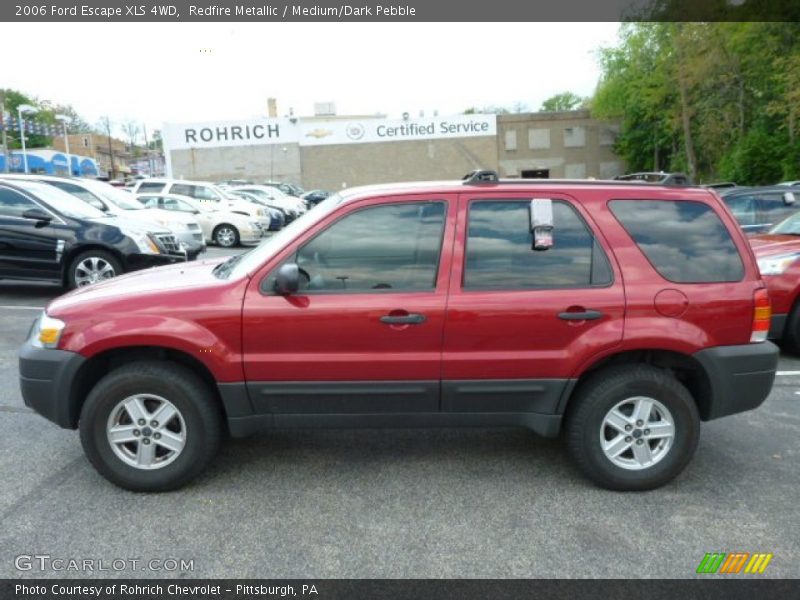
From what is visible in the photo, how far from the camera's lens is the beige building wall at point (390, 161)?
47844mm

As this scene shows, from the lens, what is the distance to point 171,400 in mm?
3475

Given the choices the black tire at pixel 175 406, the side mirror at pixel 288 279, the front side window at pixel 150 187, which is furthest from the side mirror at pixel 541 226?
the front side window at pixel 150 187

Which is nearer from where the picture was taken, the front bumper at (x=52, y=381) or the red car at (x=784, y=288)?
the front bumper at (x=52, y=381)

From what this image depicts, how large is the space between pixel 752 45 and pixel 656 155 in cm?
1654

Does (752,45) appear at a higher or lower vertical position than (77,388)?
higher

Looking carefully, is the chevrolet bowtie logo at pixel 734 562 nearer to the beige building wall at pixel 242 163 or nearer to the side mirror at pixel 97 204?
the side mirror at pixel 97 204

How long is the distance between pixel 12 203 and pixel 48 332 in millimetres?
6483

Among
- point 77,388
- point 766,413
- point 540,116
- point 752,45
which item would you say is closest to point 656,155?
point 540,116

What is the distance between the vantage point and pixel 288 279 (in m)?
3.33

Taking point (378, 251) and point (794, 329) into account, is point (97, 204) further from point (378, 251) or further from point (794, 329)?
point (794, 329)

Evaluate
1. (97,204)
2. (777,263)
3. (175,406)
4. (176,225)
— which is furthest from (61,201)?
(777,263)

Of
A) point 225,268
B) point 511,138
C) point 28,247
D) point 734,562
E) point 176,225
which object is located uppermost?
point 511,138
